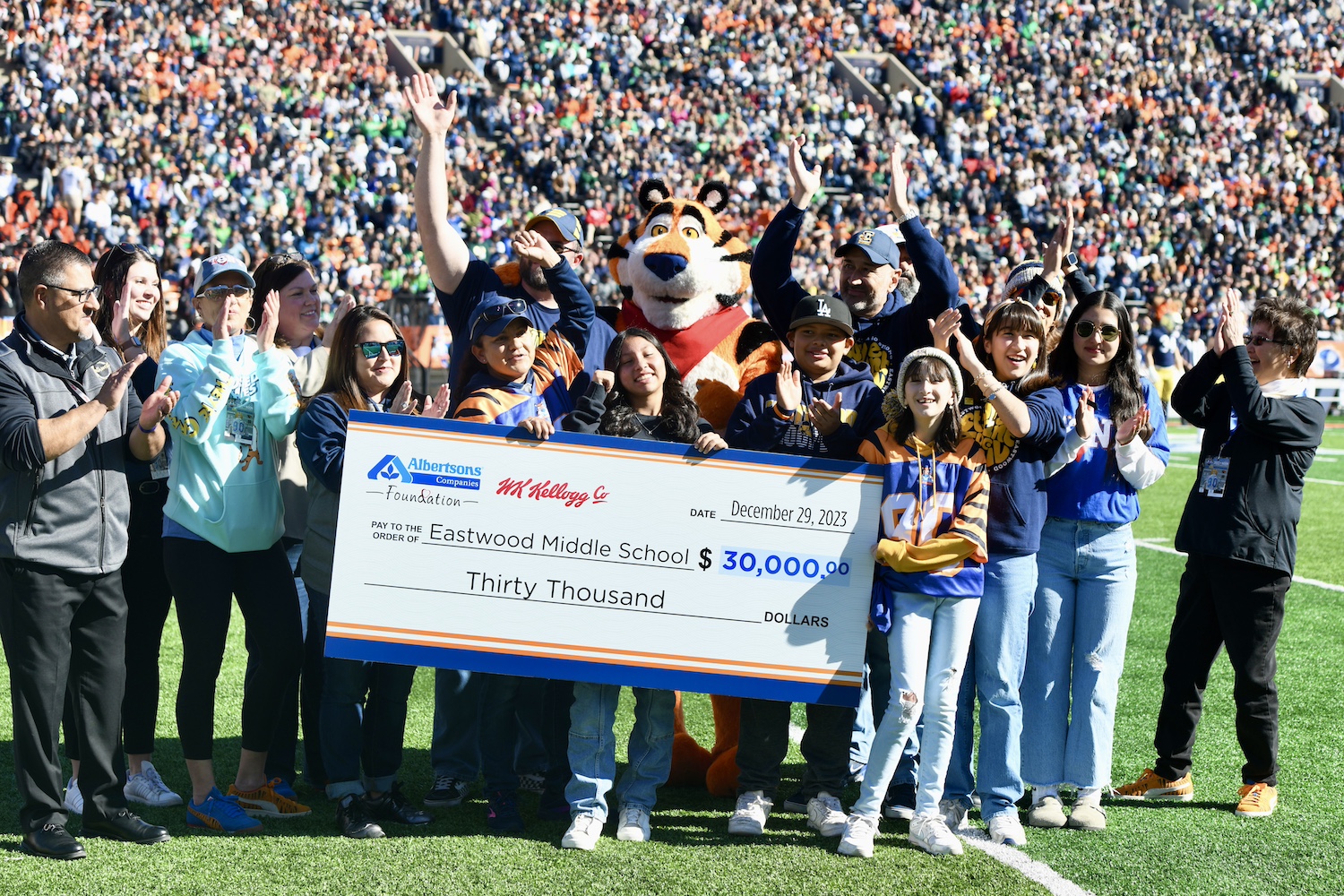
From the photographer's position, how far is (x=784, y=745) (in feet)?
14.8

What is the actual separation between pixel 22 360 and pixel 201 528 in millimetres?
754

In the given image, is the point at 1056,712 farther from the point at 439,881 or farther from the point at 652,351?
the point at 439,881

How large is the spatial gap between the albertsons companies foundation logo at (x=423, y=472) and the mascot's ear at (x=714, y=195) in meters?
1.96

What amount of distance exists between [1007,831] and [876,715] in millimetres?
649

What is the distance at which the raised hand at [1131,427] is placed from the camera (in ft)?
14.4

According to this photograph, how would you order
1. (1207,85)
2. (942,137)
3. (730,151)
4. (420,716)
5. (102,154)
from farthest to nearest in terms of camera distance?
A: (1207,85) < (942,137) < (730,151) < (102,154) < (420,716)

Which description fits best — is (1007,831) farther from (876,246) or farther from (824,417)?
(876,246)

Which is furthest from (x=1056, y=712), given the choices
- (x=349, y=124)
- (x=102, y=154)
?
(x=349, y=124)

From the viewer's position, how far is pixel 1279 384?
185 inches

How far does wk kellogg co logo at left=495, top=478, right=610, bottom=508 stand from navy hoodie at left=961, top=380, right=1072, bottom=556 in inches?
49.7

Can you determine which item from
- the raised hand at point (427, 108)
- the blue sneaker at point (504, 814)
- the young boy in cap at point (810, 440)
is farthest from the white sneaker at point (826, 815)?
the raised hand at point (427, 108)

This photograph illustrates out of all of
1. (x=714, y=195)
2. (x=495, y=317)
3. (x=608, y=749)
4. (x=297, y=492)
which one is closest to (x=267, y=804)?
(x=297, y=492)

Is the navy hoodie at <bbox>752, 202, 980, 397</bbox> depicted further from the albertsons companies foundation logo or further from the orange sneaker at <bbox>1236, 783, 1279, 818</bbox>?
the orange sneaker at <bbox>1236, 783, 1279, 818</bbox>

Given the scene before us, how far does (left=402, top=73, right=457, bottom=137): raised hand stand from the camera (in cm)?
477
